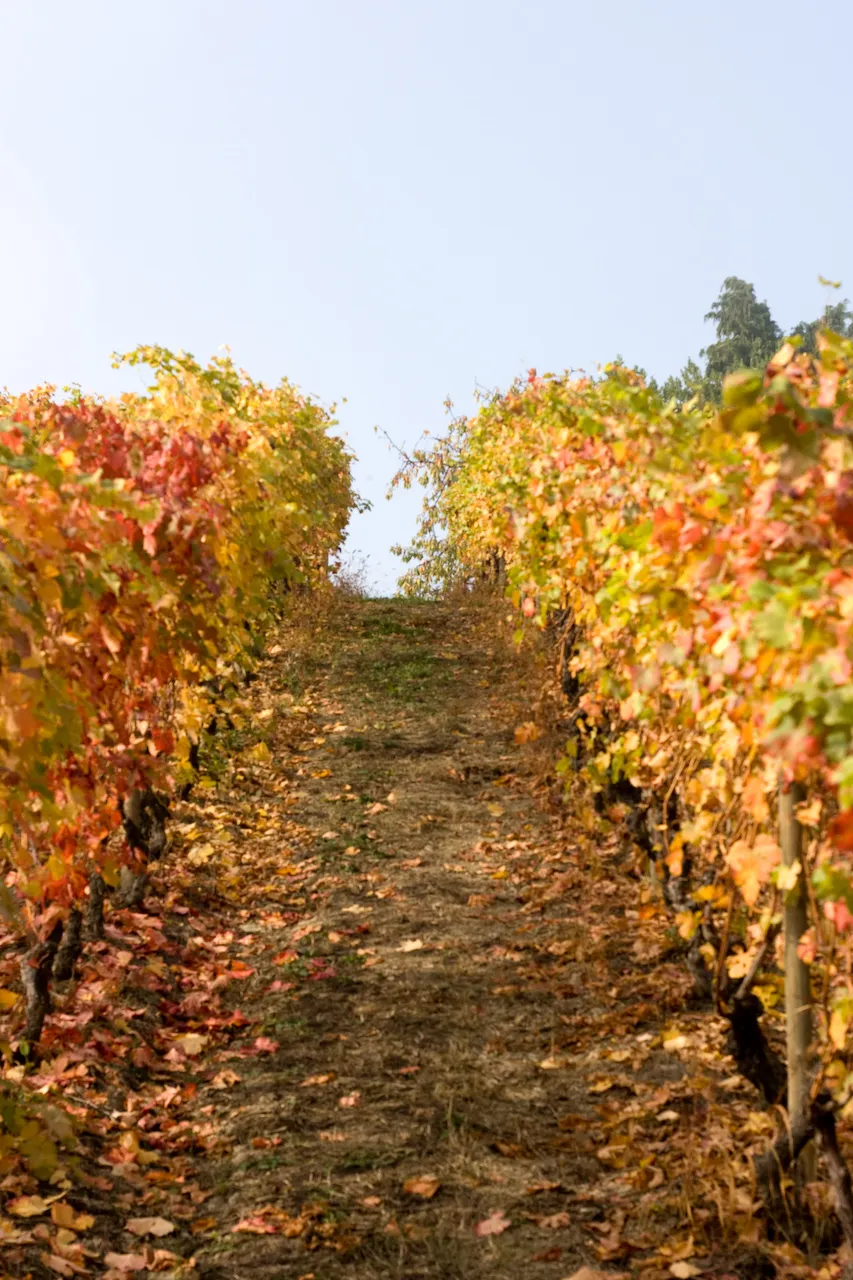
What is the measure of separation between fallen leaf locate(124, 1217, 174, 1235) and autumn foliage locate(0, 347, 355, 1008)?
3.57 ft

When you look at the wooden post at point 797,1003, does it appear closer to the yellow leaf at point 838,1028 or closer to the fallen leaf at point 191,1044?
the yellow leaf at point 838,1028

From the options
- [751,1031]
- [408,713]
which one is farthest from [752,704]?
[408,713]

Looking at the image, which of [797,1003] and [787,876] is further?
[797,1003]

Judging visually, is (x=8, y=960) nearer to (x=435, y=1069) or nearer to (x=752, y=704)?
(x=435, y=1069)

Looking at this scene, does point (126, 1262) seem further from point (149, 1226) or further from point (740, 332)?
point (740, 332)

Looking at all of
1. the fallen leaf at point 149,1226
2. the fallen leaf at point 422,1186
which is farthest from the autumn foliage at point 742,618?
the fallen leaf at point 149,1226

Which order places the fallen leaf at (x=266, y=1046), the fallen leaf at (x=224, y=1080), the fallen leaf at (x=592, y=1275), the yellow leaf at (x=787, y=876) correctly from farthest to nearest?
the fallen leaf at (x=266, y=1046)
the fallen leaf at (x=224, y=1080)
the fallen leaf at (x=592, y=1275)
the yellow leaf at (x=787, y=876)

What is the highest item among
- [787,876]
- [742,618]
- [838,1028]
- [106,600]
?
[106,600]

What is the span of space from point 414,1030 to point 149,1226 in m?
1.72

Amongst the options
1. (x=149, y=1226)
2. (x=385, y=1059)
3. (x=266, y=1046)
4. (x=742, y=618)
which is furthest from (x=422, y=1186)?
(x=742, y=618)

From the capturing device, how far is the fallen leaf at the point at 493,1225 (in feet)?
14.2

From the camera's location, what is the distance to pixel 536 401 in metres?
10.6

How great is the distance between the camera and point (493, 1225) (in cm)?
436

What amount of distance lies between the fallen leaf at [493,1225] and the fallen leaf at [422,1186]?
24 centimetres
